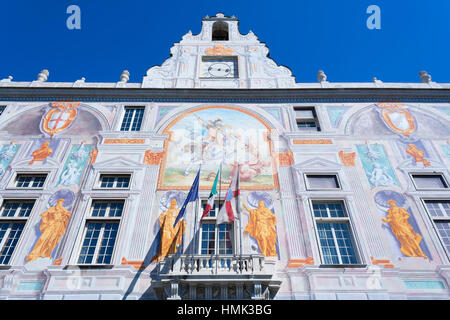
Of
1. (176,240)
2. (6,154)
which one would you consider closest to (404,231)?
(176,240)

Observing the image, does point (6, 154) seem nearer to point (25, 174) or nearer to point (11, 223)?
point (25, 174)

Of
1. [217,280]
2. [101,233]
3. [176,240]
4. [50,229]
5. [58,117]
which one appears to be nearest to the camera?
[217,280]

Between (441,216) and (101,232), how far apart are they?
Answer: 12657 millimetres

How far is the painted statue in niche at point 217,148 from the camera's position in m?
14.2

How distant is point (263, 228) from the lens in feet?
41.0

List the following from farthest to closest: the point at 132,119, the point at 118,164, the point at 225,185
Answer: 1. the point at 132,119
2. the point at 118,164
3. the point at 225,185

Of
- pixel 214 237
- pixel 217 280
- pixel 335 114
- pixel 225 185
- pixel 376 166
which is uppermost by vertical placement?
pixel 335 114

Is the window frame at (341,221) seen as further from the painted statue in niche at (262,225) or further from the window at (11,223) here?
the window at (11,223)

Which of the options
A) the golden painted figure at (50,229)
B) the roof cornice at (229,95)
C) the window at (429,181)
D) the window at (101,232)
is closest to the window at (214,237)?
the window at (101,232)

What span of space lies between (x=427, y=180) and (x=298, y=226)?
6173 mm

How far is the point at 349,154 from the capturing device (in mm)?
15117

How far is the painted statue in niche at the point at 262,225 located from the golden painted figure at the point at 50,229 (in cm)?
663
